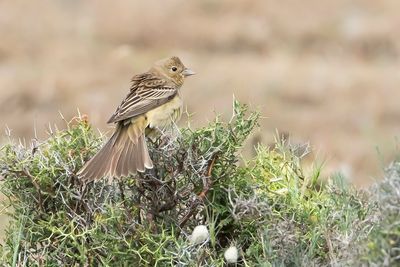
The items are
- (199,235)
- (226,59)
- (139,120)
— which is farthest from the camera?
(226,59)

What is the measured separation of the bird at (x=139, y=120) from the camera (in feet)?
14.9

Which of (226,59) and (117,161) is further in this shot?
(226,59)

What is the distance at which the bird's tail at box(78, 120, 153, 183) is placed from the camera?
14.8 ft

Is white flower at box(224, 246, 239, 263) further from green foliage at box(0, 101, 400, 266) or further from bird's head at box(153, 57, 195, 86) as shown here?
bird's head at box(153, 57, 195, 86)

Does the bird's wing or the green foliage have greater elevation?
the bird's wing

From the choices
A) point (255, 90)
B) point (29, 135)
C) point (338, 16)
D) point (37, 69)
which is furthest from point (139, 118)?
point (338, 16)

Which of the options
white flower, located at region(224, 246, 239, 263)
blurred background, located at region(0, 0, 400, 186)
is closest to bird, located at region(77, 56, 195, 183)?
white flower, located at region(224, 246, 239, 263)

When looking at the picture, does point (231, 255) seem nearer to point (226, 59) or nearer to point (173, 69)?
point (173, 69)

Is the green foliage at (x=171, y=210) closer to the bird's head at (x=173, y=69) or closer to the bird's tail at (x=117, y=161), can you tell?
the bird's tail at (x=117, y=161)

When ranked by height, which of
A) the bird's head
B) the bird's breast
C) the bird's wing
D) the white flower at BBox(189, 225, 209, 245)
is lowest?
the white flower at BBox(189, 225, 209, 245)

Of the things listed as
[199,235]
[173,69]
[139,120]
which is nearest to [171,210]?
[199,235]

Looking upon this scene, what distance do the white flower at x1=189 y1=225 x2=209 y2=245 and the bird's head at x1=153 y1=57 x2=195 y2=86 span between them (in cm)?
166

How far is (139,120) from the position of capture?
5.41m

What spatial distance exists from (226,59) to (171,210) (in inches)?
323
